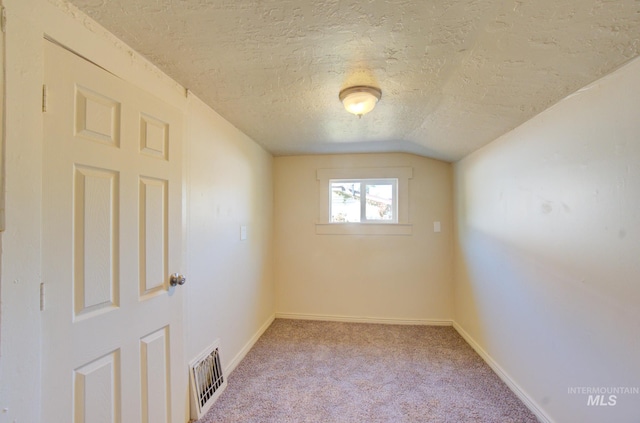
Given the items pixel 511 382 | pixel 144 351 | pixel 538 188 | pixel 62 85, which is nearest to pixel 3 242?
pixel 62 85

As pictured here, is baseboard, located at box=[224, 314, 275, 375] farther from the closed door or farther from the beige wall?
the closed door

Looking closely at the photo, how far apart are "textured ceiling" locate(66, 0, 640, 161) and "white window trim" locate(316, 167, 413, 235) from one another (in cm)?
127

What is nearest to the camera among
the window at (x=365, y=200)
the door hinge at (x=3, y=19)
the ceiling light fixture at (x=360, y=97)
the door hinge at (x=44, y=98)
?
the door hinge at (x=3, y=19)

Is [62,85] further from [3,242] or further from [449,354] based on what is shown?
[449,354]

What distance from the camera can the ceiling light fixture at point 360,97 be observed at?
1.55 m

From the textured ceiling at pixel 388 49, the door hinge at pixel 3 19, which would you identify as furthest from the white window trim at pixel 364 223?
the door hinge at pixel 3 19

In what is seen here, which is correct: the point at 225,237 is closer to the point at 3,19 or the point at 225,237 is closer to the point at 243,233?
the point at 243,233

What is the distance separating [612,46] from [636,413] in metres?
1.47

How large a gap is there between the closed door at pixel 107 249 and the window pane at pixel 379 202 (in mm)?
2302

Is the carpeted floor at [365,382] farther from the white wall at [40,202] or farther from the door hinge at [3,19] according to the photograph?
the door hinge at [3,19]

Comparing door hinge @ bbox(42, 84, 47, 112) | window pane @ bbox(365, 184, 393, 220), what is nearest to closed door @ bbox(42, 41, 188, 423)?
door hinge @ bbox(42, 84, 47, 112)

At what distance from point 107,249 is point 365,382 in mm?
1904

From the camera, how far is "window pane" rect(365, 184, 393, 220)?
3273 mm

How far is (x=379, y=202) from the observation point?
10.8ft
